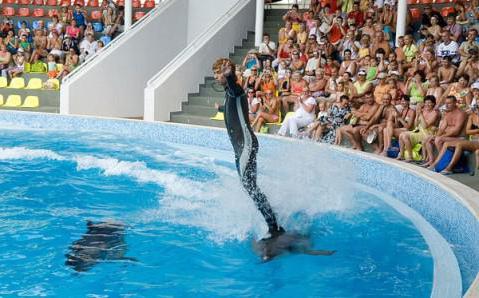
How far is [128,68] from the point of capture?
1599cm

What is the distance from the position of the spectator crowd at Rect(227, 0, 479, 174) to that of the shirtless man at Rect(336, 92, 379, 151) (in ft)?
0.05

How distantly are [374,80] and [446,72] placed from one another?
1.35 meters

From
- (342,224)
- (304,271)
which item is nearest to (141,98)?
(342,224)

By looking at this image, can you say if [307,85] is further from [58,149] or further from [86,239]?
[86,239]

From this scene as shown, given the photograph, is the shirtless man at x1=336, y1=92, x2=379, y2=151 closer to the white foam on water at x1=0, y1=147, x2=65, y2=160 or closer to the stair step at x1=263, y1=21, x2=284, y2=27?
the white foam on water at x1=0, y1=147, x2=65, y2=160

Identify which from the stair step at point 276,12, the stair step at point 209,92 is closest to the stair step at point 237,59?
the stair step at point 209,92

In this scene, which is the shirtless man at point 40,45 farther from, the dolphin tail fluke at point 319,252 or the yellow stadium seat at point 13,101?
the dolphin tail fluke at point 319,252

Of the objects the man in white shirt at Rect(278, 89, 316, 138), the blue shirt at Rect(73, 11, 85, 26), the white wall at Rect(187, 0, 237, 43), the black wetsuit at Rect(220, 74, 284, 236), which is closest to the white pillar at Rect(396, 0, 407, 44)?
the man in white shirt at Rect(278, 89, 316, 138)

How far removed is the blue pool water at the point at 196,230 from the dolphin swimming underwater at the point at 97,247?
0.09 meters

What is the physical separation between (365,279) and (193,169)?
193 inches

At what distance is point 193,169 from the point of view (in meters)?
9.87

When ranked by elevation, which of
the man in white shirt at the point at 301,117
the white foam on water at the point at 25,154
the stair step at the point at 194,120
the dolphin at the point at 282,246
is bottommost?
the dolphin at the point at 282,246

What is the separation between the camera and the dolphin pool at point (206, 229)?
17.0 feet

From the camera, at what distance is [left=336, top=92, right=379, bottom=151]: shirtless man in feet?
33.4
